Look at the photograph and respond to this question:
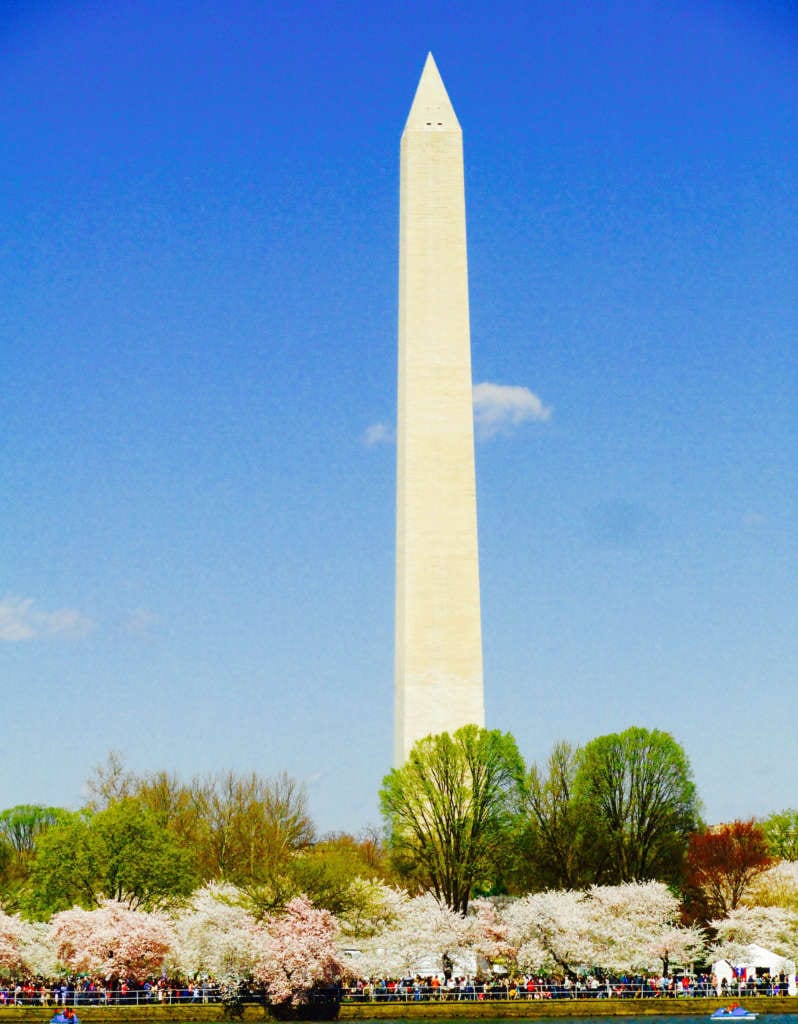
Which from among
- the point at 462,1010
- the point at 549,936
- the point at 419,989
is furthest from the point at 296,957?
the point at 549,936

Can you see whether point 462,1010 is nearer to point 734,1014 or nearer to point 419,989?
point 419,989

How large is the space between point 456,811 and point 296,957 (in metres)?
11.3

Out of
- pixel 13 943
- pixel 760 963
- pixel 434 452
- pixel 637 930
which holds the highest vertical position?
pixel 434 452

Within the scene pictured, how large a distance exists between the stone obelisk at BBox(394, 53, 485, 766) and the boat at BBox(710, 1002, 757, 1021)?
1557 cm

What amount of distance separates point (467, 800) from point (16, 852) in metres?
45.6

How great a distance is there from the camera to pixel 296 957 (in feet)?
159

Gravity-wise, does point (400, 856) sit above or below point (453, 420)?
below

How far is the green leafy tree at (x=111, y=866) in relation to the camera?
55.4 meters

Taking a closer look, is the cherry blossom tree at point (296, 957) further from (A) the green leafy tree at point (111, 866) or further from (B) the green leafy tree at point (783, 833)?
(B) the green leafy tree at point (783, 833)

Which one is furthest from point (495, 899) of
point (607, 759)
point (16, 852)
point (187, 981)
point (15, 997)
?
point (16, 852)

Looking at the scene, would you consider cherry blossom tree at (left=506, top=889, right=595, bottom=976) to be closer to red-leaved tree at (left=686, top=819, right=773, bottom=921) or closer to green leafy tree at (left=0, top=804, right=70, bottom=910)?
red-leaved tree at (left=686, top=819, right=773, bottom=921)

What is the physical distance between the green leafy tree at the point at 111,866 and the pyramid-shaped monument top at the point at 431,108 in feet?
109

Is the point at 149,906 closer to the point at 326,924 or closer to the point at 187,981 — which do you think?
the point at 187,981

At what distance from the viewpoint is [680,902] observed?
2341 inches
